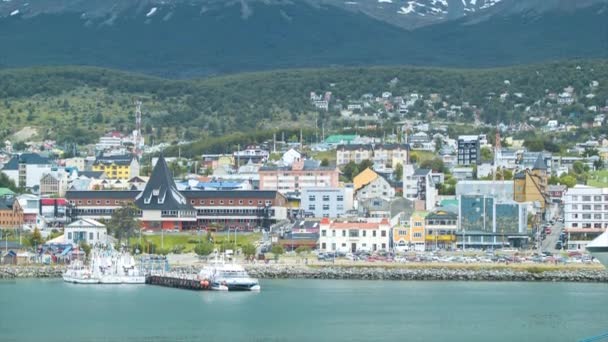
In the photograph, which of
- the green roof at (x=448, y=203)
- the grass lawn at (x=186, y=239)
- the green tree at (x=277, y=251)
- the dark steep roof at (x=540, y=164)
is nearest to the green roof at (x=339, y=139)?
the dark steep roof at (x=540, y=164)

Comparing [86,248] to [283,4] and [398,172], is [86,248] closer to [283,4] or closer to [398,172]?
[398,172]

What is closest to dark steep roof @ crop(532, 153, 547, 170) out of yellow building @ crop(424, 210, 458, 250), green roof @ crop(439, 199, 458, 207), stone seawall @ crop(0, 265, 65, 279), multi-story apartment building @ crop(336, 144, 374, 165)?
green roof @ crop(439, 199, 458, 207)

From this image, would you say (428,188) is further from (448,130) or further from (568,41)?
(568,41)

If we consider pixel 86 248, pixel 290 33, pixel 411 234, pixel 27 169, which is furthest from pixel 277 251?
pixel 290 33

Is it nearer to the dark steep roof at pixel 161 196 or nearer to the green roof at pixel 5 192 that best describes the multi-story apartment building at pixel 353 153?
the green roof at pixel 5 192

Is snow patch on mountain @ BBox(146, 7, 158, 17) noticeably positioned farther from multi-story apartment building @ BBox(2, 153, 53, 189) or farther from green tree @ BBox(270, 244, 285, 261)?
green tree @ BBox(270, 244, 285, 261)
